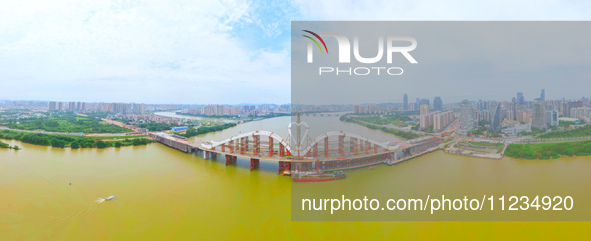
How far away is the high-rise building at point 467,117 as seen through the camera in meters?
8.62

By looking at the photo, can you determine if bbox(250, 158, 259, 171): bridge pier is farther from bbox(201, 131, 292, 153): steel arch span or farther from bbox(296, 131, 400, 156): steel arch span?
bbox(296, 131, 400, 156): steel arch span

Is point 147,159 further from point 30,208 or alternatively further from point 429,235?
point 429,235

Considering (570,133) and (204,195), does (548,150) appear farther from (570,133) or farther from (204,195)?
(204,195)

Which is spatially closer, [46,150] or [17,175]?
[17,175]

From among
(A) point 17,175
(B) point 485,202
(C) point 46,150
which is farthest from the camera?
(C) point 46,150

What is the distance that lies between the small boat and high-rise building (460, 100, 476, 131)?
6562 mm

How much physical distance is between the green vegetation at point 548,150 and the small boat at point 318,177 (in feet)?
16.1

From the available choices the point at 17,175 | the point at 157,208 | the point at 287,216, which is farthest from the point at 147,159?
the point at 287,216

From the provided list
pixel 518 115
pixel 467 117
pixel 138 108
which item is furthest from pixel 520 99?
pixel 138 108

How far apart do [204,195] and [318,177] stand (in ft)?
6.25

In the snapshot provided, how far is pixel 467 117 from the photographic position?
28.4 ft

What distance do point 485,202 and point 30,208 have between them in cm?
620

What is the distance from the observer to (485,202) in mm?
3482

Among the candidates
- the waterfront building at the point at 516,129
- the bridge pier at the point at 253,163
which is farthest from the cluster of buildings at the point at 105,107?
the waterfront building at the point at 516,129
